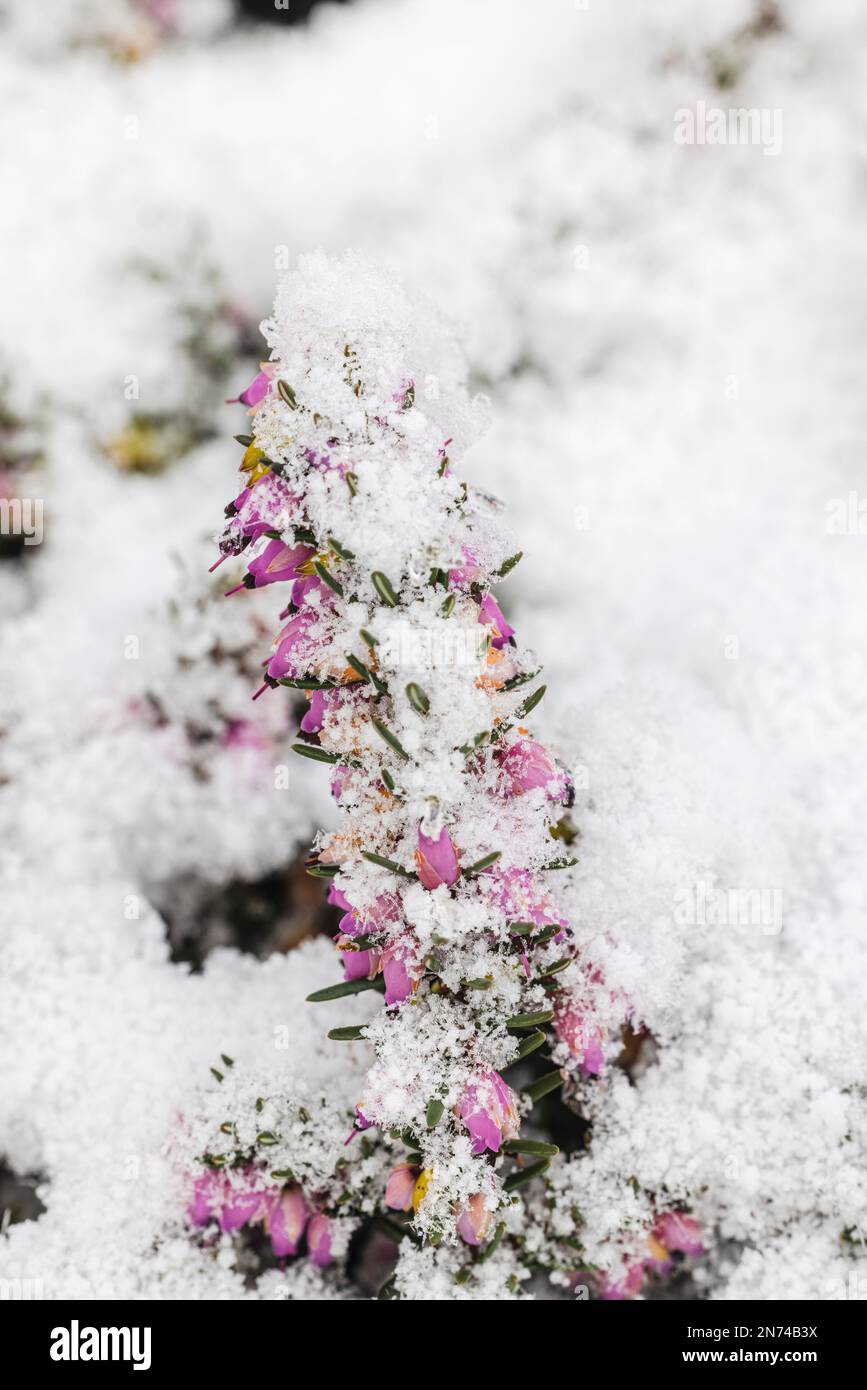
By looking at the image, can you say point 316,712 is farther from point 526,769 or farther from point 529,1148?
point 529,1148

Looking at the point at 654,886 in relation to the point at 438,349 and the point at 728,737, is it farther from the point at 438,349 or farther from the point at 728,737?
the point at 438,349

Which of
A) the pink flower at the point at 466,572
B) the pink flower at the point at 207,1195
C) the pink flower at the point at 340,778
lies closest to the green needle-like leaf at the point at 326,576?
the pink flower at the point at 466,572

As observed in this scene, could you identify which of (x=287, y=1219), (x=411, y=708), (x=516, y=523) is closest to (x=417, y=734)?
(x=411, y=708)

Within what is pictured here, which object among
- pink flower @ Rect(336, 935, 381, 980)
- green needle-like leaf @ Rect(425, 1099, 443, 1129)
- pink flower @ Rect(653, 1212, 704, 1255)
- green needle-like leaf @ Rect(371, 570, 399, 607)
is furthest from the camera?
pink flower @ Rect(653, 1212, 704, 1255)

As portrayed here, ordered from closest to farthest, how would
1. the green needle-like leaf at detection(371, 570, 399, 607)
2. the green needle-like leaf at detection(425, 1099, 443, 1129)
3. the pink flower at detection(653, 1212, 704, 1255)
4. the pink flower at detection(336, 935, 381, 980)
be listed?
the green needle-like leaf at detection(371, 570, 399, 607) < the green needle-like leaf at detection(425, 1099, 443, 1129) < the pink flower at detection(336, 935, 381, 980) < the pink flower at detection(653, 1212, 704, 1255)

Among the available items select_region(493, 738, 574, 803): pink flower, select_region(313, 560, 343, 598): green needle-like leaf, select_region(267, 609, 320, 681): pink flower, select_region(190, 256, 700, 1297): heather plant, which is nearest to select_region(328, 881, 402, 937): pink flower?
select_region(190, 256, 700, 1297): heather plant

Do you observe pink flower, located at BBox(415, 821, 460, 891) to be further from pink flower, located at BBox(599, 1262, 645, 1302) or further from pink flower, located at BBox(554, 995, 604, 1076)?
pink flower, located at BBox(599, 1262, 645, 1302)

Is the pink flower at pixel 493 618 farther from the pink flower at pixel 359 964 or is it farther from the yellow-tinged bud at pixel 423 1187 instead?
the yellow-tinged bud at pixel 423 1187

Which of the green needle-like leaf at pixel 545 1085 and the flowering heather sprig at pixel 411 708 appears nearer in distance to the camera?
A: the flowering heather sprig at pixel 411 708
